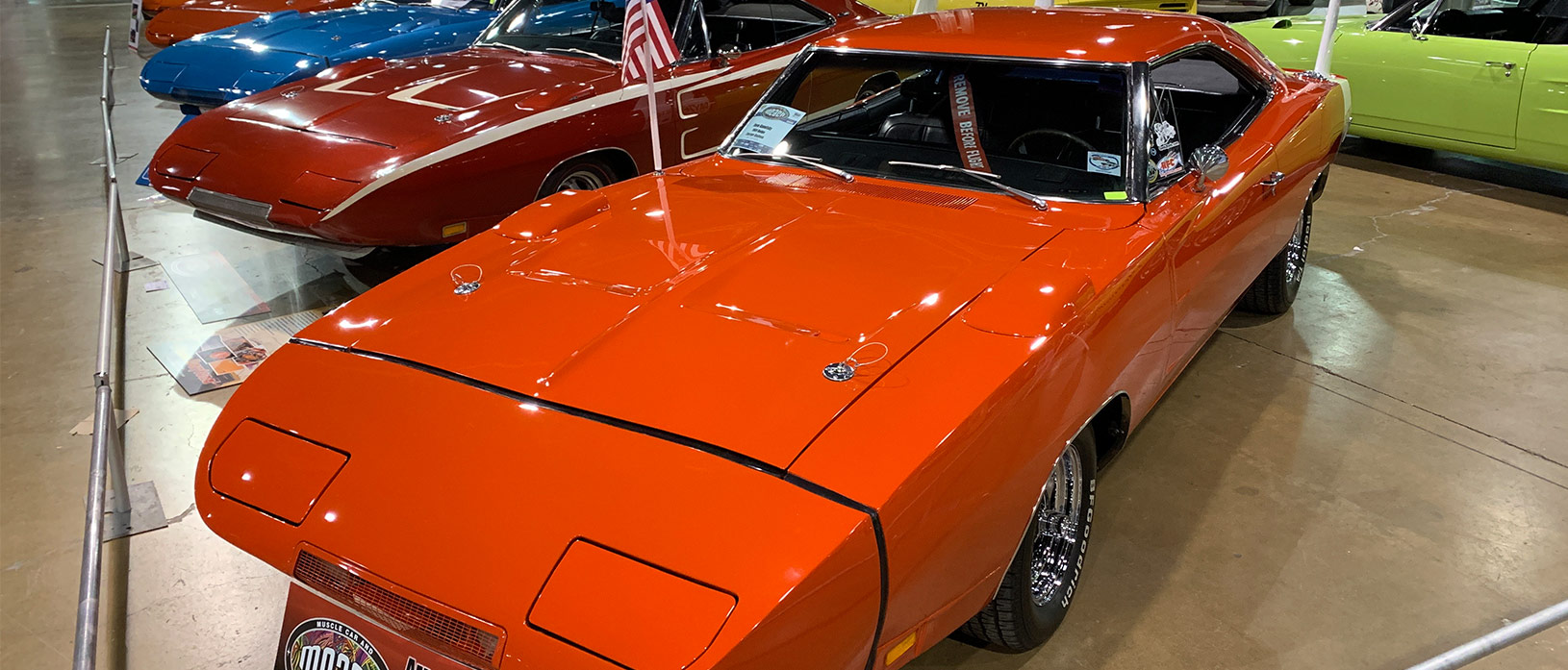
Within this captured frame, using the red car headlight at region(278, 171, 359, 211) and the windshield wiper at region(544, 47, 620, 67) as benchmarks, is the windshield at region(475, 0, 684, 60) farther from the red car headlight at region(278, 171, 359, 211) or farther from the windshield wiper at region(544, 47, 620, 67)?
the red car headlight at region(278, 171, 359, 211)

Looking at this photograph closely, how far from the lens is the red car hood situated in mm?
3971

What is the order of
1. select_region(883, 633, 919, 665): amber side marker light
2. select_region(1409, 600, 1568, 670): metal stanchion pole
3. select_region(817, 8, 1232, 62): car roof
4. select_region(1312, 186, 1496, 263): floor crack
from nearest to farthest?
select_region(883, 633, 919, 665): amber side marker light < select_region(1409, 600, 1568, 670): metal stanchion pole < select_region(817, 8, 1232, 62): car roof < select_region(1312, 186, 1496, 263): floor crack

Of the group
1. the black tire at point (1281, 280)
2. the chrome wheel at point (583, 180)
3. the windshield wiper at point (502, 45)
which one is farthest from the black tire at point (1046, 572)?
the windshield wiper at point (502, 45)

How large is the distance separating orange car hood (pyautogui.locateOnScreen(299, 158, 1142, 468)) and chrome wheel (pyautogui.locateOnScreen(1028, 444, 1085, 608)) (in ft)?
1.63

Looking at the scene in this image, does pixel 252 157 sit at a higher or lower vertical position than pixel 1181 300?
higher

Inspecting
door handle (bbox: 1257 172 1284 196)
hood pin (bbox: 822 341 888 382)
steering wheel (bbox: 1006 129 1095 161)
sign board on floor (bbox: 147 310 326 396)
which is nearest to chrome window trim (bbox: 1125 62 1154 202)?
steering wheel (bbox: 1006 129 1095 161)

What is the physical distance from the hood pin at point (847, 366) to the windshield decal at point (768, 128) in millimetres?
1280

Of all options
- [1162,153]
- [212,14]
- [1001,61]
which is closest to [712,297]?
[1001,61]

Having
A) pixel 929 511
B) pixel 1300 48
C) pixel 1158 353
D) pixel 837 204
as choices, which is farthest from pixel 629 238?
pixel 1300 48

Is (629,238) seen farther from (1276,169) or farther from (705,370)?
(1276,169)

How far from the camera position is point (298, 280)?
15.0 feet

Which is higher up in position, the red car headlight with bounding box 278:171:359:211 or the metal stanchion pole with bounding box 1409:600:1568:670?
the red car headlight with bounding box 278:171:359:211

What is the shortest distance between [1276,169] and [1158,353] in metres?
1.10

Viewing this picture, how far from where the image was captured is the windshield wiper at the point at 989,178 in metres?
2.63
